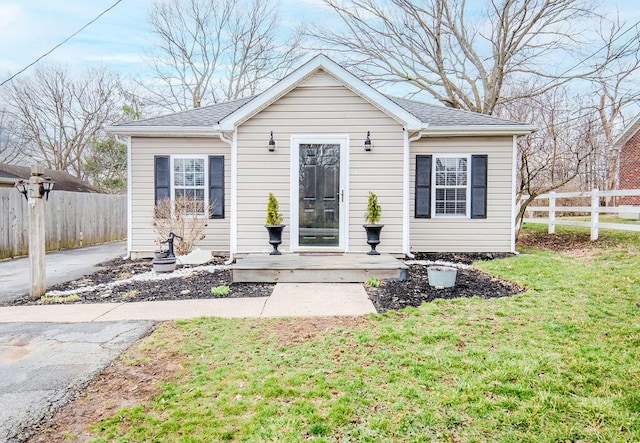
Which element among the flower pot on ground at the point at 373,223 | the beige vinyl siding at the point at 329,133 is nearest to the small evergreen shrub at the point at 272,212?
the beige vinyl siding at the point at 329,133

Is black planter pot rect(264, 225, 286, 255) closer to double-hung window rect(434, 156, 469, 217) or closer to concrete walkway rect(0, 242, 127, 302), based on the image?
concrete walkway rect(0, 242, 127, 302)

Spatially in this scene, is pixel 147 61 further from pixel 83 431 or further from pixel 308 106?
pixel 83 431

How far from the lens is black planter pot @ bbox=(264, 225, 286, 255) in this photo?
23.9 ft

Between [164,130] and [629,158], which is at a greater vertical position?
[629,158]

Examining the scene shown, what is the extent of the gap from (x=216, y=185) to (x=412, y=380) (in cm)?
685

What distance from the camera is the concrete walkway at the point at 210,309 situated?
4383 millimetres

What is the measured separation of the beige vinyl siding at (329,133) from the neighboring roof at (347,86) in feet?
0.52

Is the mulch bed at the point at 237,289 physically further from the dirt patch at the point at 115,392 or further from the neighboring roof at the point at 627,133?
the neighboring roof at the point at 627,133

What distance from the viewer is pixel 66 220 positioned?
11125 mm

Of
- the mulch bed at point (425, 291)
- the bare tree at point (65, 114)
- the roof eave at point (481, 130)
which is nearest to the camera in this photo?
the mulch bed at point (425, 291)

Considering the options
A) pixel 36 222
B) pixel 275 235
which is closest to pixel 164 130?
pixel 275 235

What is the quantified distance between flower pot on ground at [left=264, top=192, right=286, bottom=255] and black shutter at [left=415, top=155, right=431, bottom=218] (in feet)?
10.5

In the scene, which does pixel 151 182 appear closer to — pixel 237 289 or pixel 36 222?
pixel 36 222

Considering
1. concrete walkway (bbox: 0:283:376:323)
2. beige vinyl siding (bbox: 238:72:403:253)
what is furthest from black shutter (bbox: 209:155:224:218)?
concrete walkway (bbox: 0:283:376:323)
